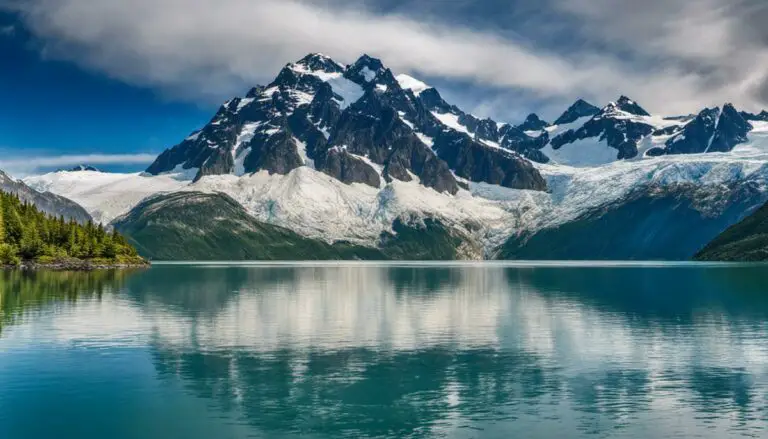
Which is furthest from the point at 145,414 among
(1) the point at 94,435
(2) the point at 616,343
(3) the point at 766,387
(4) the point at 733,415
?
(2) the point at 616,343

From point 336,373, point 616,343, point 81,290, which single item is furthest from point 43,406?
point 81,290

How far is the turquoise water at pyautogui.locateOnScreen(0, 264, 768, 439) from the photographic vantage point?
5144 centimetres

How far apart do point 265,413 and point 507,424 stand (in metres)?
15.5

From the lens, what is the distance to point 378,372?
70062 mm

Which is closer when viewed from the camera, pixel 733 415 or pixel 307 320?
pixel 733 415

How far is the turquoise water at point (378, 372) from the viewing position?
169ft

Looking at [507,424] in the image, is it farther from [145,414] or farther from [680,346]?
[680,346]

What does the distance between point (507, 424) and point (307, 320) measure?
6617 centimetres

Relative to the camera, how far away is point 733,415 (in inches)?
2120

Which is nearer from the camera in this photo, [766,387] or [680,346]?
[766,387]

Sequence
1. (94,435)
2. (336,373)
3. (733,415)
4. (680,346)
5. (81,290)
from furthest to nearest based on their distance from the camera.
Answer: (81,290) < (680,346) < (336,373) < (733,415) < (94,435)

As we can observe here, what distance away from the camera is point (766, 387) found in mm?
63438

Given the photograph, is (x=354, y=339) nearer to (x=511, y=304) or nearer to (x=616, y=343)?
(x=616, y=343)

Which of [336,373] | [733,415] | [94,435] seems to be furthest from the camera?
[336,373]
